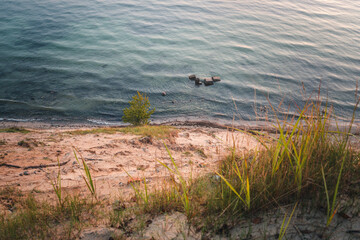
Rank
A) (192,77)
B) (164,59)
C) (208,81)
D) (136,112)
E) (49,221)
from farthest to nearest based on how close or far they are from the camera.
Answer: (164,59) → (192,77) → (208,81) → (136,112) → (49,221)

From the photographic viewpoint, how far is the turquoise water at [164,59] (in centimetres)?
1273

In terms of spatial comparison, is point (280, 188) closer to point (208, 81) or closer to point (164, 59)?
point (208, 81)

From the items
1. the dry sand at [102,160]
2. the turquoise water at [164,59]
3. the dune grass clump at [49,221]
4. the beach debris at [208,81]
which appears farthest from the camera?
the beach debris at [208,81]

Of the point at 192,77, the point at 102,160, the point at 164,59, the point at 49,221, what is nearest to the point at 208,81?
the point at 192,77

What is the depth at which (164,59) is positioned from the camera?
17.6 m

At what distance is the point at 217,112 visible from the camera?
12.7 meters

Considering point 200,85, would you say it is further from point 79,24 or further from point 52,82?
point 79,24

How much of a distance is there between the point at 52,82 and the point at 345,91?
1881 cm

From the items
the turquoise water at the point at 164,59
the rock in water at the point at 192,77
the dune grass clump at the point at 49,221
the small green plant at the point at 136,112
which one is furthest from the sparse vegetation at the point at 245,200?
the rock in water at the point at 192,77

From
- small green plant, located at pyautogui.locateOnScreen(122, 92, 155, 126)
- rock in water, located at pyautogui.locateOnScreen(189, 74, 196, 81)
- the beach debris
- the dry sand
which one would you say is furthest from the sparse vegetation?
rock in water, located at pyautogui.locateOnScreen(189, 74, 196, 81)

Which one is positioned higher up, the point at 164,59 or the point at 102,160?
the point at 164,59

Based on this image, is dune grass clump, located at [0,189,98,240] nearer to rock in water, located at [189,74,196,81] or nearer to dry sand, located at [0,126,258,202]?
dry sand, located at [0,126,258,202]

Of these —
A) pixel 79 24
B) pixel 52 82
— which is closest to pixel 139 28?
pixel 79 24

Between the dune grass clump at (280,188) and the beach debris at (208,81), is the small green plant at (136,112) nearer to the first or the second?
the beach debris at (208,81)
